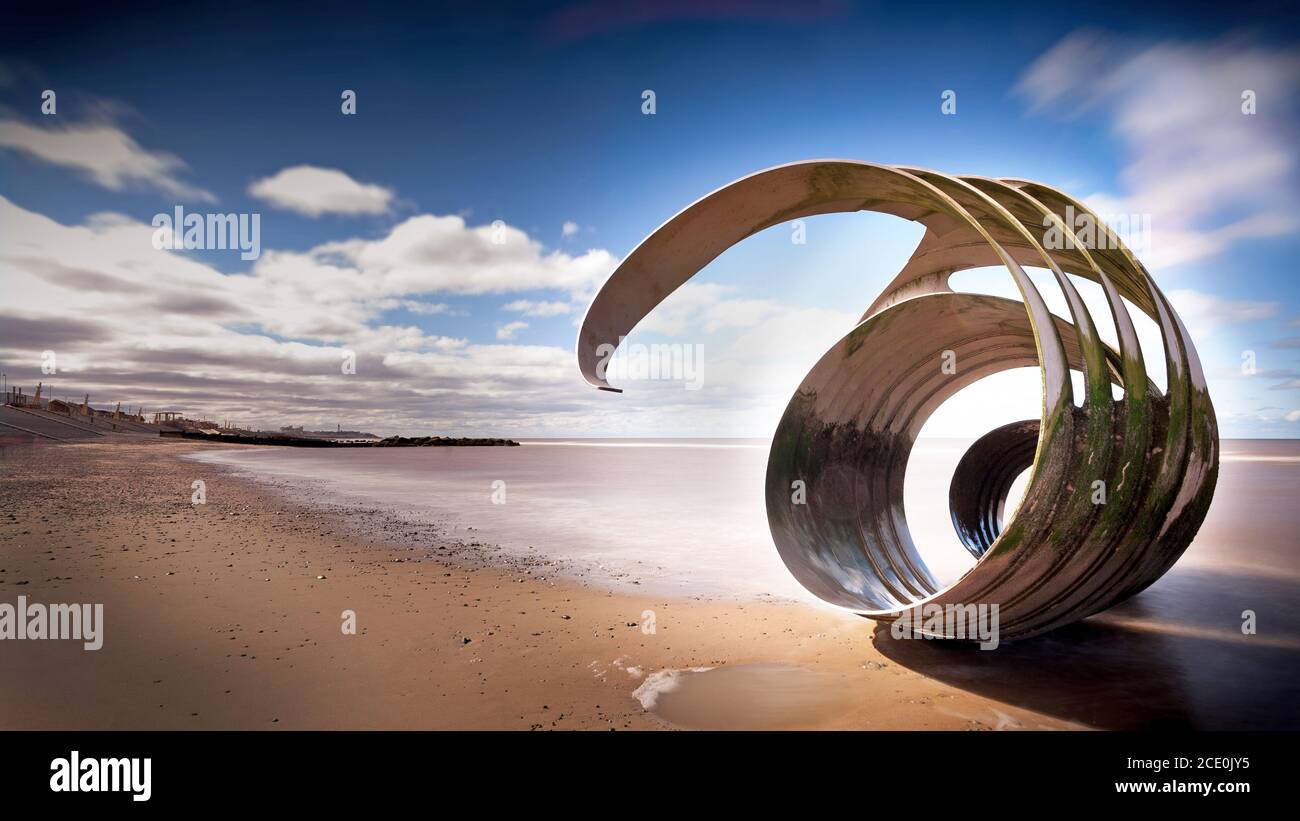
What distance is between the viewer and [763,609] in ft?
21.8

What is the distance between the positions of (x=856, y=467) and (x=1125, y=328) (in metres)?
3.37

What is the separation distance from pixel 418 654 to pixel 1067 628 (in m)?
6.12

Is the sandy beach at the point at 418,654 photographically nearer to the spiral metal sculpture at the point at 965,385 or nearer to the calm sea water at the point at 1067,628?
the calm sea water at the point at 1067,628

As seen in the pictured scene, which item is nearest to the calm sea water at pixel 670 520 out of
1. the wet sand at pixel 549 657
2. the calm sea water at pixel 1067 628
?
the calm sea water at pixel 1067 628

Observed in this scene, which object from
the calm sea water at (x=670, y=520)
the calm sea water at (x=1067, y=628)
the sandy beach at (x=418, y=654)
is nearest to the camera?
the sandy beach at (x=418, y=654)

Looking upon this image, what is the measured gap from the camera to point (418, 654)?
5164 millimetres

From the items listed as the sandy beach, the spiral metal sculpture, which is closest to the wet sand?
the sandy beach

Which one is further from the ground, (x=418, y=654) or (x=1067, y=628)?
(x=418, y=654)

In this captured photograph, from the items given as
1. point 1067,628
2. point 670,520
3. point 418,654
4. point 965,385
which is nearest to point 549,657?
point 418,654

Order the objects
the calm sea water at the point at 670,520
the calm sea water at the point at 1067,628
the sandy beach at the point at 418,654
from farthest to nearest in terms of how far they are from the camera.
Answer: the calm sea water at the point at 670,520 → the calm sea water at the point at 1067,628 → the sandy beach at the point at 418,654

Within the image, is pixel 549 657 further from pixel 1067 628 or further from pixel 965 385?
pixel 965 385

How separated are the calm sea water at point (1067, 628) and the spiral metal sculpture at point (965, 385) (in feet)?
1.79

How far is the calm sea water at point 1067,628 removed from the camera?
450 centimetres

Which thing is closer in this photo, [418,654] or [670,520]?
[418,654]
